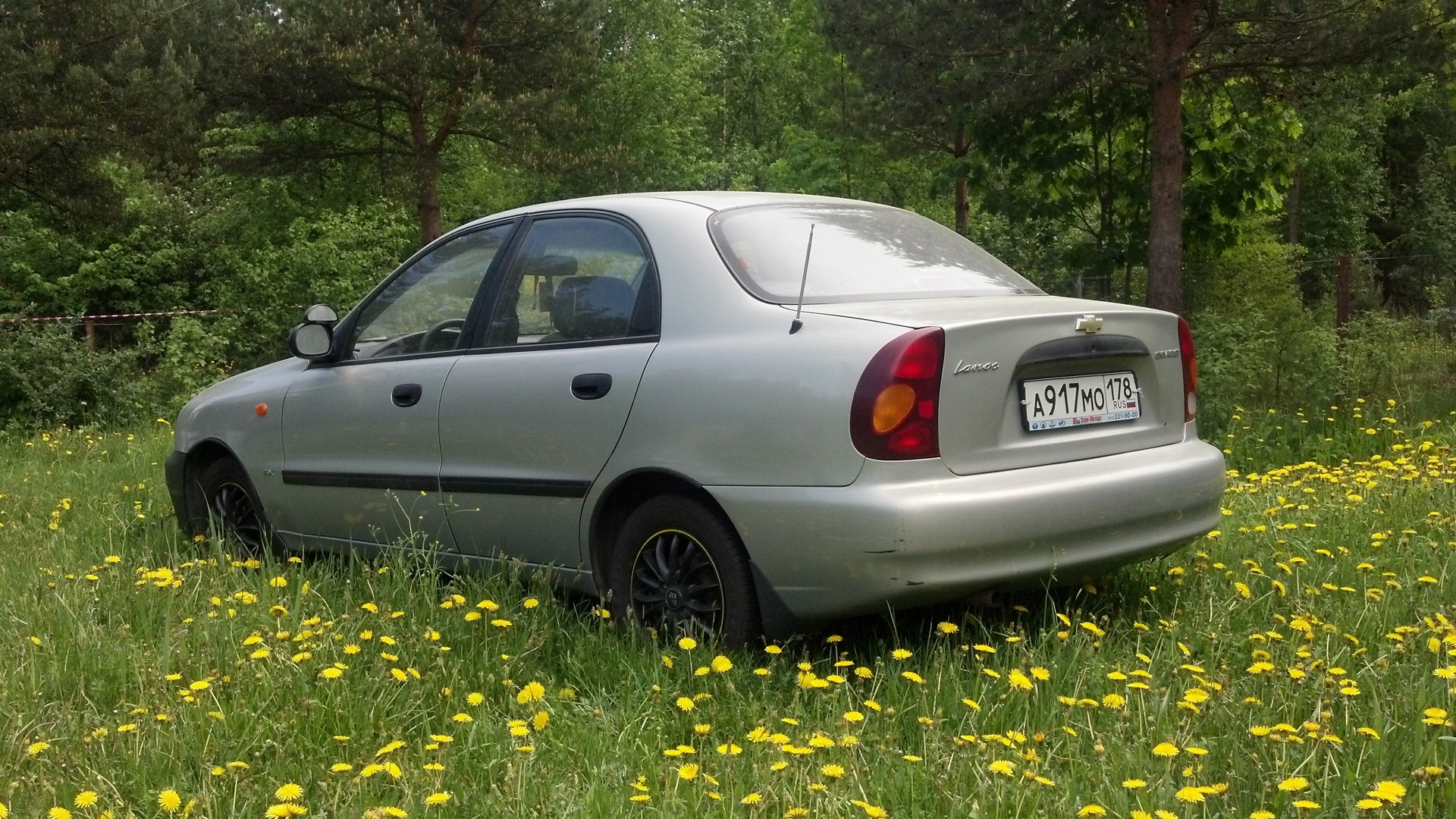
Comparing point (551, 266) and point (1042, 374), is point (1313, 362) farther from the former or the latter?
point (551, 266)

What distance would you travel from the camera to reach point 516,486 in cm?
425

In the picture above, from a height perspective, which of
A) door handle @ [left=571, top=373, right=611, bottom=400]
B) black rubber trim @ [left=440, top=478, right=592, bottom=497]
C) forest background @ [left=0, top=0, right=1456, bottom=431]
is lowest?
black rubber trim @ [left=440, top=478, right=592, bottom=497]

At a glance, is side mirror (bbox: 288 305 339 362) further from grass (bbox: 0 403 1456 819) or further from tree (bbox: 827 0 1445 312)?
tree (bbox: 827 0 1445 312)

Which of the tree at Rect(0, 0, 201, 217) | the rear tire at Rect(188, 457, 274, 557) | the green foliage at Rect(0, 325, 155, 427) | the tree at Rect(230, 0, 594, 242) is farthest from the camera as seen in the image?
the tree at Rect(230, 0, 594, 242)

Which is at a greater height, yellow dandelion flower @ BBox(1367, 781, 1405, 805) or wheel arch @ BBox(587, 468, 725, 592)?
wheel arch @ BBox(587, 468, 725, 592)

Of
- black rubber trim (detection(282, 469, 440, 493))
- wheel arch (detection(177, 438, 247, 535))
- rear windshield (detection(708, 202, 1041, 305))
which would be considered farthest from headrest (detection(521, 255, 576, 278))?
wheel arch (detection(177, 438, 247, 535))

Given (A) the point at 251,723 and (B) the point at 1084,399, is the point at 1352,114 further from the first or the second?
(A) the point at 251,723

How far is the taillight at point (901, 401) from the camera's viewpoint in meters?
3.29

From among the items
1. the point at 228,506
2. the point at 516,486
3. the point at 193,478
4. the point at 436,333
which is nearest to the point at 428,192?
the point at 193,478

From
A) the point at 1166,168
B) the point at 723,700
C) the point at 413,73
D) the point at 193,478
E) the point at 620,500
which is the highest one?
the point at 413,73

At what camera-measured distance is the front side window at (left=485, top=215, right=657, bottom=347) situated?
13.3 feet

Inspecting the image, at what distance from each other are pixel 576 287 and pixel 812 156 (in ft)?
90.0

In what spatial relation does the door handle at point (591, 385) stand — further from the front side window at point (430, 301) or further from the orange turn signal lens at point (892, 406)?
the orange turn signal lens at point (892, 406)

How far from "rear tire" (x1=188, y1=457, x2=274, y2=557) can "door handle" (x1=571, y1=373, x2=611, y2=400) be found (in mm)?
2113
